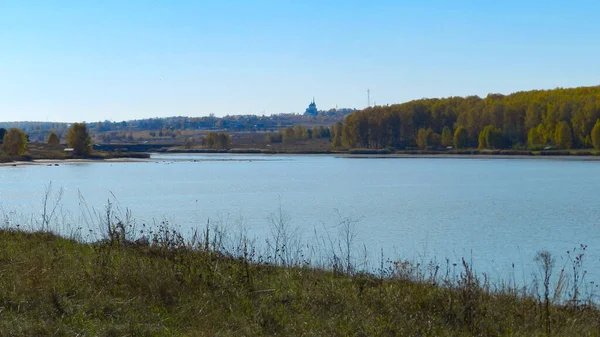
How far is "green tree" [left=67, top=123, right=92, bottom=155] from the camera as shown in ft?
313

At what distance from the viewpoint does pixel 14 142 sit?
83125 mm

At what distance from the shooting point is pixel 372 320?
6742 mm

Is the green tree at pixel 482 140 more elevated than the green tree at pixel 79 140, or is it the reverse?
the green tree at pixel 79 140

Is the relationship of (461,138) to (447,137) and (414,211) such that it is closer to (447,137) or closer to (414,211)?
(447,137)

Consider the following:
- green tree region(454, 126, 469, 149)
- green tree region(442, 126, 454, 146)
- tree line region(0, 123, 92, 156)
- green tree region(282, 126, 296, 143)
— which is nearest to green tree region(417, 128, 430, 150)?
green tree region(442, 126, 454, 146)

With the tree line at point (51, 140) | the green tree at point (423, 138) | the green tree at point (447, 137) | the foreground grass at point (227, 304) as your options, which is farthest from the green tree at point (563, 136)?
the foreground grass at point (227, 304)

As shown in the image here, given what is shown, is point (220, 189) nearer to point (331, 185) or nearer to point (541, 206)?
point (331, 185)

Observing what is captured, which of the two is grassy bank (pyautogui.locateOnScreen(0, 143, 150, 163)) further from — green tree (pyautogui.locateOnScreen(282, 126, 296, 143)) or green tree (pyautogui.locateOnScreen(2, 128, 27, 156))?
green tree (pyautogui.locateOnScreen(282, 126, 296, 143))

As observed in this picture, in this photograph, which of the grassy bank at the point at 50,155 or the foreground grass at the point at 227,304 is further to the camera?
the grassy bank at the point at 50,155

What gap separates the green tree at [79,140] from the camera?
313 ft

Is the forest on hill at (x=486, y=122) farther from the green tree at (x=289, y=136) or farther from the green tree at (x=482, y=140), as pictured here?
the green tree at (x=289, y=136)

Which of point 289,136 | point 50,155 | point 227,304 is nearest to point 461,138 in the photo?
point 50,155

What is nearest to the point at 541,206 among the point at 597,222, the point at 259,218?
the point at 597,222

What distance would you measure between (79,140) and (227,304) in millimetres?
93706
